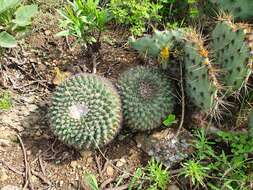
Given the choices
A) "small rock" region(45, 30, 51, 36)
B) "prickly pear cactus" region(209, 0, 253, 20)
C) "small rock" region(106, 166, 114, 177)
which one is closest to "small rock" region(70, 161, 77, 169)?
"small rock" region(106, 166, 114, 177)

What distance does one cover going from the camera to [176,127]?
3578 mm

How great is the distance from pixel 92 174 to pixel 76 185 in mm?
129

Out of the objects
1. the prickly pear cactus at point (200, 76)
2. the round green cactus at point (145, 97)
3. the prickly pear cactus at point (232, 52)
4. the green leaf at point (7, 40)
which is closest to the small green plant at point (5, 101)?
the green leaf at point (7, 40)

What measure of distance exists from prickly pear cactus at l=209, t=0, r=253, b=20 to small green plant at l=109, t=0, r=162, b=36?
1.72 ft

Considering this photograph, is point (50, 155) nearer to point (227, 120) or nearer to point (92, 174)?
point (92, 174)

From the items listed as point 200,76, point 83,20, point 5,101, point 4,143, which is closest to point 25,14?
point 83,20

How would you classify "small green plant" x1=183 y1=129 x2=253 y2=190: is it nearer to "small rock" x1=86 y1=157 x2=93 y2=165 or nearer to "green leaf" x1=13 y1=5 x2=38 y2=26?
"small rock" x1=86 y1=157 x2=93 y2=165

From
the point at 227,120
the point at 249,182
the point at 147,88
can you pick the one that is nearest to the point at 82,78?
the point at 147,88

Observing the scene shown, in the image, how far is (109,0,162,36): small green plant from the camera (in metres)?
3.81

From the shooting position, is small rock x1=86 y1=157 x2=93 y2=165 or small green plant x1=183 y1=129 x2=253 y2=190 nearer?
small green plant x1=183 y1=129 x2=253 y2=190

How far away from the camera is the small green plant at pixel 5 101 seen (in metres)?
3.66

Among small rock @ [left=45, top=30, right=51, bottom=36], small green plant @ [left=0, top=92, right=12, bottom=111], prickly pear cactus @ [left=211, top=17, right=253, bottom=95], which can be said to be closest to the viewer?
prickly pear cactus @ [left=211, top=17, right=253, bottom=95]

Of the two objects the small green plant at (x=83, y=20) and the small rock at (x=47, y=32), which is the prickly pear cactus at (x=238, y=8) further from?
the small rock at (x=47, y=32)

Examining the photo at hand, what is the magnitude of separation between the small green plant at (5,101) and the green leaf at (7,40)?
0.37 meters
